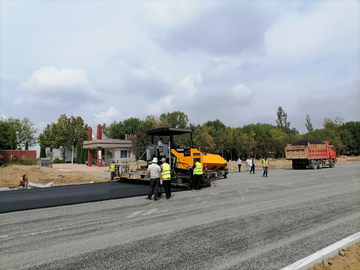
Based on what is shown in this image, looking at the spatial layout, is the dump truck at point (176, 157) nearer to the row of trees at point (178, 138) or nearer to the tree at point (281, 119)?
→ the row of trees at point (178, 138)

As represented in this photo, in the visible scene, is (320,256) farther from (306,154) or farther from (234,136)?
(234,136)

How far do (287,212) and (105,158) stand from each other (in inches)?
1530

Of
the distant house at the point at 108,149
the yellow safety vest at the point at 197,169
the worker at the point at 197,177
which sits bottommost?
the worker at the point at 197,177

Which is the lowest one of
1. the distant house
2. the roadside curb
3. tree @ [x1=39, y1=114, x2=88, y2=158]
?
the roadside curb

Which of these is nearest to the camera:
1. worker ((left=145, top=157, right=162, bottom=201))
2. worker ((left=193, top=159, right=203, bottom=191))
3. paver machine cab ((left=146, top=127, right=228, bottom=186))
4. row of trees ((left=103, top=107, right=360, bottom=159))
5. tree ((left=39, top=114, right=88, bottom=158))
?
worker ((left=145, top=157, right=162, bottom=201))

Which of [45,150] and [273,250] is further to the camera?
[45,150]

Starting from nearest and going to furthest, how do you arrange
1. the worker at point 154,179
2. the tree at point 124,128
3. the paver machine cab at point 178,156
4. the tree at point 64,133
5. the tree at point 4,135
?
1. the worker at point 154,179
2. the paver machine cab at point 178,156
3. the tree at point 4,135
4. the tree at point 64,133
5. the tree at point 124,128

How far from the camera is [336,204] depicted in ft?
28.7

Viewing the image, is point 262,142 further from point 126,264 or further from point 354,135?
point 126,264

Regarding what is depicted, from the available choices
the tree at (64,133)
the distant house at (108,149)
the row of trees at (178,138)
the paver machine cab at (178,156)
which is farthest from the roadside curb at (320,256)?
the tree at (64,133)

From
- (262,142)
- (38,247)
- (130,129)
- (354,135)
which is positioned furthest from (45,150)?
(354,135)

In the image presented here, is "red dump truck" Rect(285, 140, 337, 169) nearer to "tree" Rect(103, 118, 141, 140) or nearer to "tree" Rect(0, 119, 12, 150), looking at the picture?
"tree" Rect(0, 119, 12, 150)

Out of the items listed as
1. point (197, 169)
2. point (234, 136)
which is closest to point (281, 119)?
point (234, 136)

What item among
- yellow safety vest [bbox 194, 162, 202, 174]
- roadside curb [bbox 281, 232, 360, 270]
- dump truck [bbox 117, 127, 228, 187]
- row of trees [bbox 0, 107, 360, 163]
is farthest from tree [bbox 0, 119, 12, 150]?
roadside curb [bbox 281, 232, 360, 270]
